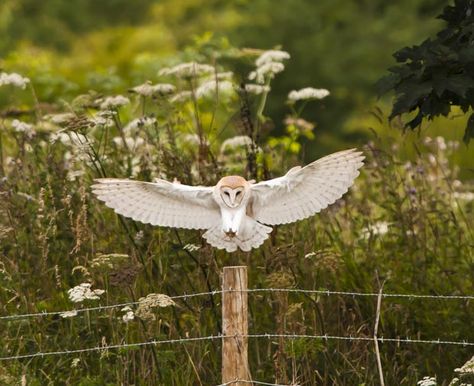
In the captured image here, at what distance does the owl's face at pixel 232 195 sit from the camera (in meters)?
6.00

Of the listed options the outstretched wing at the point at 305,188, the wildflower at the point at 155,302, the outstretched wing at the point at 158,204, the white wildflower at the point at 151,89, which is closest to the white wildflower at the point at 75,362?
the wildflower at the point at 155,302

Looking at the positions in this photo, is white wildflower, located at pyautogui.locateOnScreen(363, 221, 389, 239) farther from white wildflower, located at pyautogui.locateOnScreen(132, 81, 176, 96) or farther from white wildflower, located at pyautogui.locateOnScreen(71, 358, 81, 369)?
white wildflower, located at pyautogui.locateOnScreen(71, 358, 81, 369)

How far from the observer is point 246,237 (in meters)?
6.10

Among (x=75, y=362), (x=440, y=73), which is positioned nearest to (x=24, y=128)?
(x=75, y=362)

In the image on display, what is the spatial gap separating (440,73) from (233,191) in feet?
4.17

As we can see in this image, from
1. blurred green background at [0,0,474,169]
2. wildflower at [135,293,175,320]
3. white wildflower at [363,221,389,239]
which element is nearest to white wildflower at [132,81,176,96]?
white wildflower at [363,221,389,239]

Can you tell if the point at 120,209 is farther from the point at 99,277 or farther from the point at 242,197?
the point at 99,277

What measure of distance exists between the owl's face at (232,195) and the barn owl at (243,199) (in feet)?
0.10

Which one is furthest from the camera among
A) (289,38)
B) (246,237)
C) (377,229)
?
(289,38)

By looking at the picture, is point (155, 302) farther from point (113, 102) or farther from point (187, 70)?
point (187, 70)

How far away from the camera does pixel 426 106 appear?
21.2 ft

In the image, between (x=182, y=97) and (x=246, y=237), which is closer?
(x=246, y=237)

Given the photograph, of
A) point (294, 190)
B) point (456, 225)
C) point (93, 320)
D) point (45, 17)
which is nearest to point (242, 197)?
point (294, 190)

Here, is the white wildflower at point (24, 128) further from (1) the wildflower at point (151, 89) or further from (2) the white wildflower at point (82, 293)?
(2) the white wildflower at point (82, 293)
